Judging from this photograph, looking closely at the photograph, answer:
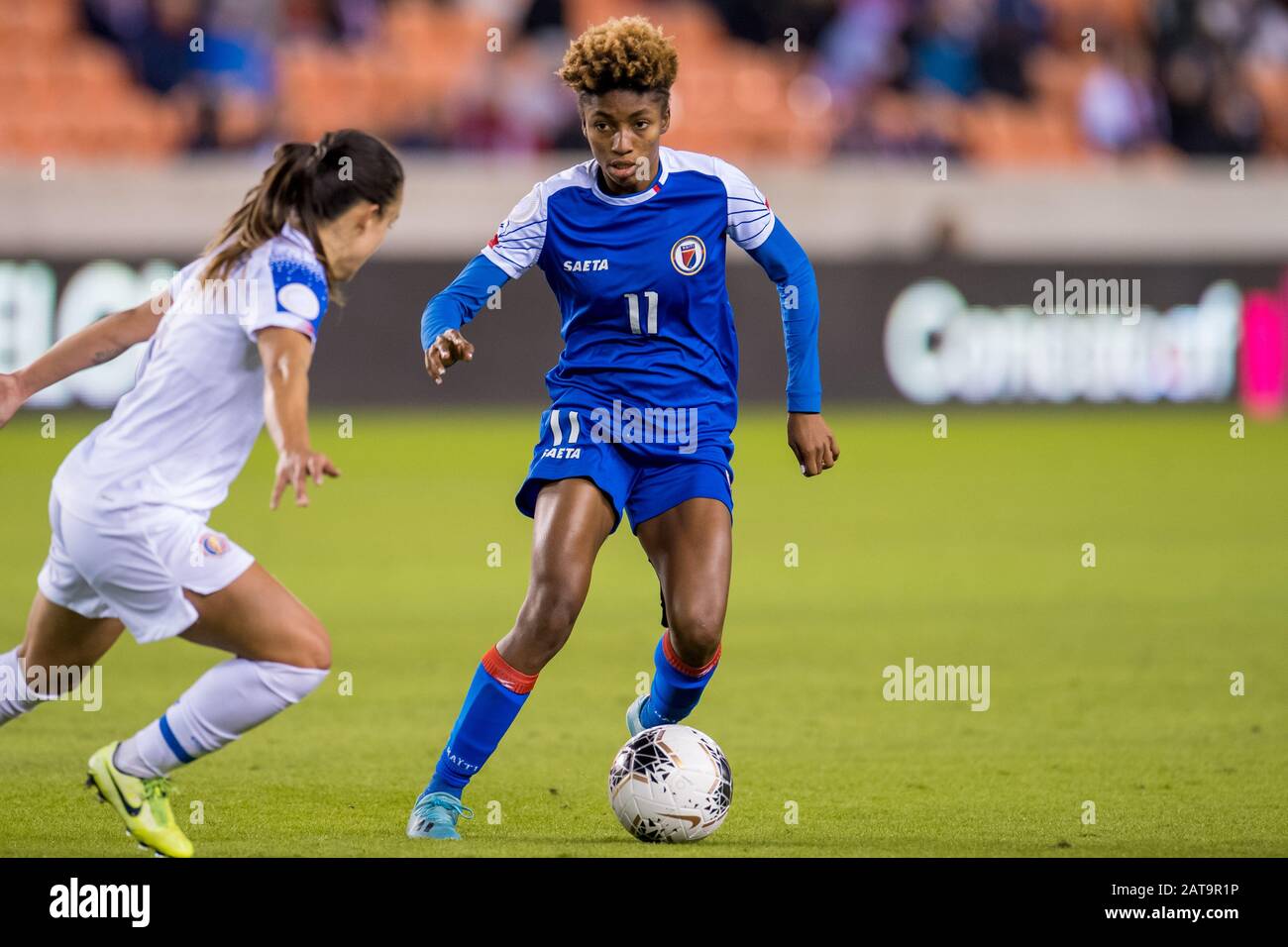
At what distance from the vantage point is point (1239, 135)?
22.4m

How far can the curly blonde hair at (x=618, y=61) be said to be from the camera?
5.37 metres

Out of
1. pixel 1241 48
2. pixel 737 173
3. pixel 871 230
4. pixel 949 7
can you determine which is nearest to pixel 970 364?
pixel 871 230

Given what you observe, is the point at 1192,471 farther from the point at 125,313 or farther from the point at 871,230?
the point at 125,313

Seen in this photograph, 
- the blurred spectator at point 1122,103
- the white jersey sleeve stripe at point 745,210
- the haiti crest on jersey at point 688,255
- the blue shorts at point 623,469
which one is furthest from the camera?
the blurred spectator at point 1122,103

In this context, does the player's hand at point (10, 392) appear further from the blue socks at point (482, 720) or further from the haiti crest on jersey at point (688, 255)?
the haiti crest on jersey at point (688, 255)

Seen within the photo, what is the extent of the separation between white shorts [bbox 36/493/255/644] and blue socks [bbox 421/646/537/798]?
2.81ft

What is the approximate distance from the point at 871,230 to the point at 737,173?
1590 centimetres

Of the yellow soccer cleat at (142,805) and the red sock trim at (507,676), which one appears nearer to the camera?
the yellow soccer cleat at (142,805)

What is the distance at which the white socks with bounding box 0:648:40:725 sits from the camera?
5.22m

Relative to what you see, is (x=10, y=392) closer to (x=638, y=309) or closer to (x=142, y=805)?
(x=142, y=805)

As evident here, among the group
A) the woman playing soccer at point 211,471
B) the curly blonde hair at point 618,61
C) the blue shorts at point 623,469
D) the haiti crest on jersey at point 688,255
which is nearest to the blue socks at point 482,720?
the blue shorts at point 623,469

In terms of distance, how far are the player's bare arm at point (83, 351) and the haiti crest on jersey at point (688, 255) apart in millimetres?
1454

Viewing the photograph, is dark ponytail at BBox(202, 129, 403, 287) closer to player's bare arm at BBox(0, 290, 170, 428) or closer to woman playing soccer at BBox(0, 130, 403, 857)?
woman playing soccer at BBox(0, 130, 403, 857)

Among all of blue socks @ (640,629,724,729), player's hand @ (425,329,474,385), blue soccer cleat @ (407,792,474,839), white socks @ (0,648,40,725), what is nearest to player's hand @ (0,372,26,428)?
white socks @ (0,648,40,725)
